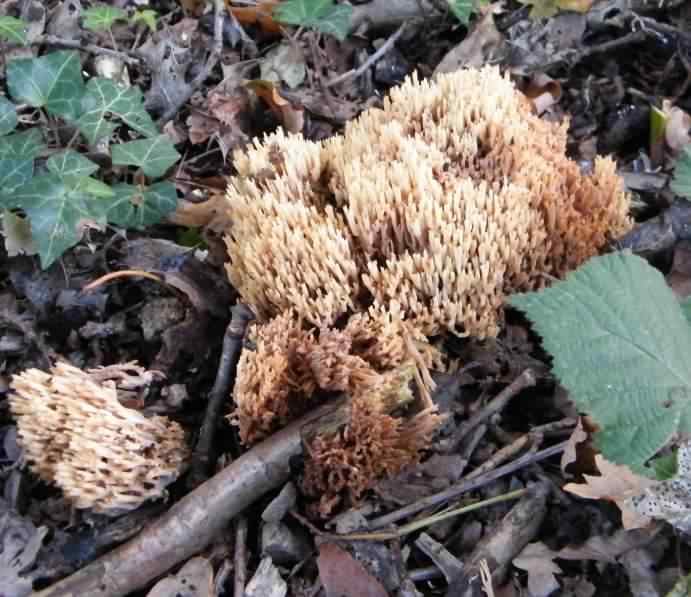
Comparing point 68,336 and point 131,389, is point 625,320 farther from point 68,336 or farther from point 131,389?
point 68,336

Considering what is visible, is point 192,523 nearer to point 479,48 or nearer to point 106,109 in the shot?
point 106,109

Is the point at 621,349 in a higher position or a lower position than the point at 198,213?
higher

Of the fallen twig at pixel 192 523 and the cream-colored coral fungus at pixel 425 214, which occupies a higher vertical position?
the cream-colored coral fungus at pixel 425 214

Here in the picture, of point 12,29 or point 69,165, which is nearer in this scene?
point 69,165

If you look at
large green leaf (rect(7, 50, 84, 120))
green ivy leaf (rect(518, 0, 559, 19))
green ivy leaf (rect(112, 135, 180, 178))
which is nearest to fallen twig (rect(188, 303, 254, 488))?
green ivy leaf (rect(112, 135, 180, 178))

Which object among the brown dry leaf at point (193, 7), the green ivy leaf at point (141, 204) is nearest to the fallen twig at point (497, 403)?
the green ivy leaf at point (141, 204)

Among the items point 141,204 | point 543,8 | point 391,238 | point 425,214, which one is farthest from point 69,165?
point 543,8

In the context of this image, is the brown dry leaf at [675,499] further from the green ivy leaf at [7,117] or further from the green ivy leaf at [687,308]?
the green ivy leaf at [7,117]
